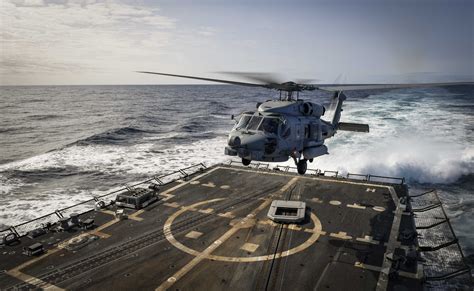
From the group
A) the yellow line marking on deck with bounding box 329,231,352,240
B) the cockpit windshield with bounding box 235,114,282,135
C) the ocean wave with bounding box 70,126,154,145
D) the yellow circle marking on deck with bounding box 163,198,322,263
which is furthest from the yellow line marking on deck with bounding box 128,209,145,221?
the ocean wave with bounding box 70,126,154,145

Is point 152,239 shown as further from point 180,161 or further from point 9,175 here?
point 9,175

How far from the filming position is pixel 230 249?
18859 millimetres

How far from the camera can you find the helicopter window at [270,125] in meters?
17.1

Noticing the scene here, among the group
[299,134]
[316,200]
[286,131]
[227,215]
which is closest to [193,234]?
[227,215]

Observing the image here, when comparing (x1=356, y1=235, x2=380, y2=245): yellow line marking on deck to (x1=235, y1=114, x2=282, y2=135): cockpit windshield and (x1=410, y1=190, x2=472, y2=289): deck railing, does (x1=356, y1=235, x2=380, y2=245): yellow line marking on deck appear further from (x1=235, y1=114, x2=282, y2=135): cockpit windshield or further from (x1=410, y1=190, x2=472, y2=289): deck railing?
(x1=235, y1=114, x2=282, y2=135): cockpit windshield

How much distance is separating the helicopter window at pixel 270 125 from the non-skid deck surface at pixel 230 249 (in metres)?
6.90

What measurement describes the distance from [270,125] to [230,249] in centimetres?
750

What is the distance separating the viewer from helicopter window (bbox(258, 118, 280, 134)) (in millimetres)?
17148

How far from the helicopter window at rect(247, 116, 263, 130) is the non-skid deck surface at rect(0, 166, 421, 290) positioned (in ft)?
23.0

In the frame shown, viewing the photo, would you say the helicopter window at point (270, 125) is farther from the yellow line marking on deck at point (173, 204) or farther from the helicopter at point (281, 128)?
the yellow line marking on deck at point (173, 204)

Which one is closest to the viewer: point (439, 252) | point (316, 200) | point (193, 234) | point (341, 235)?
point (341, 235)

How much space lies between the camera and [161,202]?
85.8 ft

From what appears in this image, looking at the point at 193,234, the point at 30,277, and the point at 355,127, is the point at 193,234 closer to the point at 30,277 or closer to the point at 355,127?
the point at 30,277

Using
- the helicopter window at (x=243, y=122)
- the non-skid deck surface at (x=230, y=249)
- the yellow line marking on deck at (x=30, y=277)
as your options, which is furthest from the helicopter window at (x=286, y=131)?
the yellow line marking on deck at (x=30, y=277)
